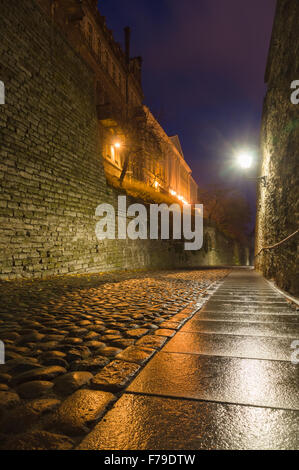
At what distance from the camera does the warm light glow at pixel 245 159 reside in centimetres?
817

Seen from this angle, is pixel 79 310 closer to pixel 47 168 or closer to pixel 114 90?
pixel 47 168

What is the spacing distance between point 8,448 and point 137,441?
0.45 m

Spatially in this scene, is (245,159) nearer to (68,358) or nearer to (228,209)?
(68,358)

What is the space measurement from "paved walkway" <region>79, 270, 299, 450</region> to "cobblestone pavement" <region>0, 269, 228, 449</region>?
11 centimetres

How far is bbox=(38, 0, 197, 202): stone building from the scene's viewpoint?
11324 millimetres

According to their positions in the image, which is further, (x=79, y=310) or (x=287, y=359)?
(x=79, y=310)

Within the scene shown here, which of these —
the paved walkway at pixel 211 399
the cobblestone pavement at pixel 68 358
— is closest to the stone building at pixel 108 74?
the cobblestone pavement at pixel 68 358

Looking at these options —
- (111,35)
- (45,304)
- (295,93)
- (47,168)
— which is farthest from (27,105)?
(111,35)

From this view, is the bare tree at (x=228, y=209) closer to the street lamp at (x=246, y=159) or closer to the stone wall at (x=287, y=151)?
the street lamp at (x=246, y=159)

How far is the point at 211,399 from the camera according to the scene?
1.19 metres

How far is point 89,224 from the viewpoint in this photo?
28.9ft
